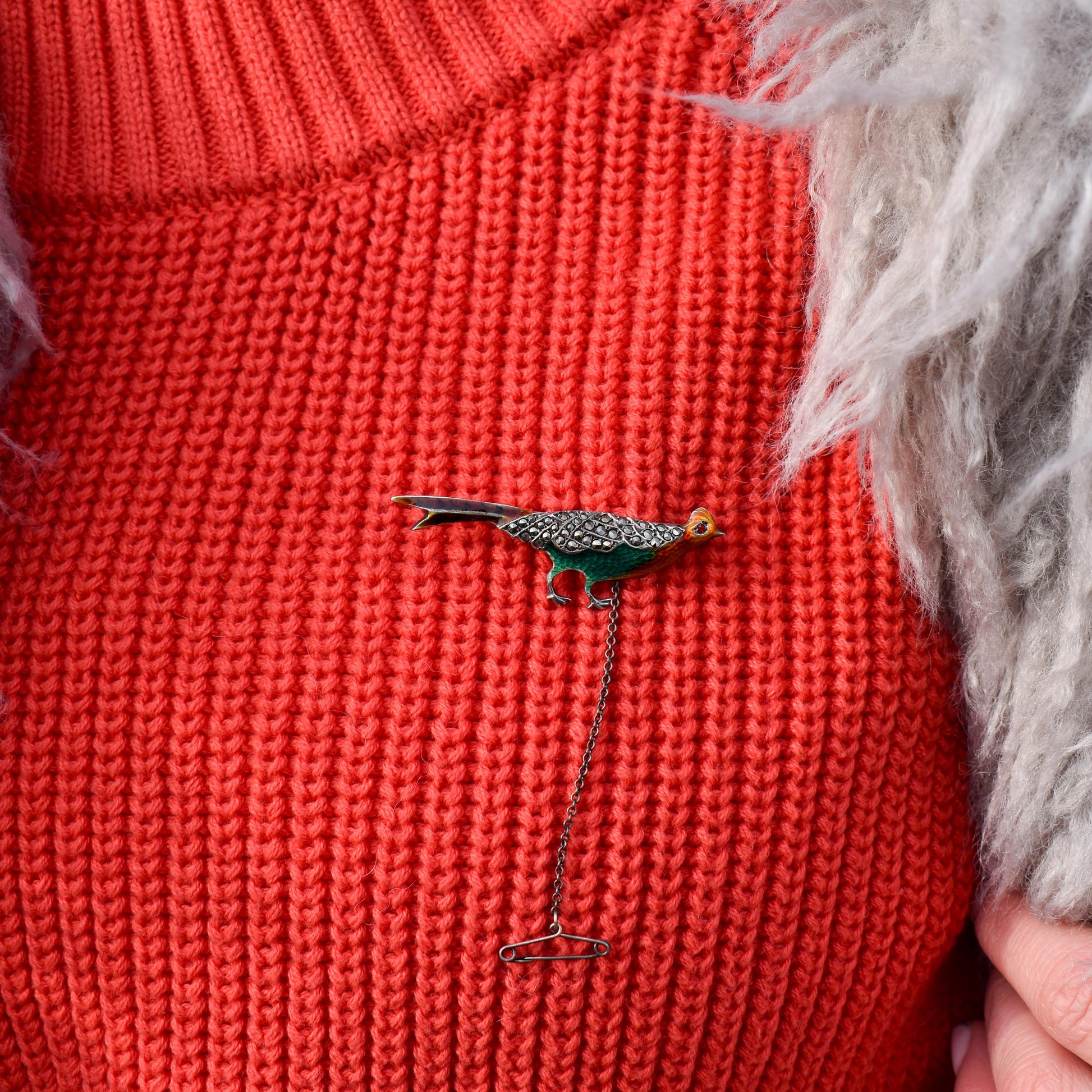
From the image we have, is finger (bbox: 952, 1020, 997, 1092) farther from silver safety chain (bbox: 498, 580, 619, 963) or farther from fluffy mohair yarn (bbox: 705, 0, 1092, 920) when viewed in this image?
silver safety chain (bbox: 498, 580, 619, 963)

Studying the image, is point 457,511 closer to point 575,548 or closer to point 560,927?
point 575,548

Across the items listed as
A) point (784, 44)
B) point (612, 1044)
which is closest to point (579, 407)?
point (784, 44)

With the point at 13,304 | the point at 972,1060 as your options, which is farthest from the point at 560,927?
the point at 13,304

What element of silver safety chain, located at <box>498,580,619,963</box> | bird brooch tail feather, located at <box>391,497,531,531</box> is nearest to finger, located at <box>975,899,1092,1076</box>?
silver safety chain, located at <box>498,580,619,963</box>

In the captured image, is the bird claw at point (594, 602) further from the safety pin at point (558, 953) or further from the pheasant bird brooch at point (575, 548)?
the safety pin at point (558, 953)

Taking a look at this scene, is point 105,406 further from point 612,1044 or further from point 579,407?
point 612,1044

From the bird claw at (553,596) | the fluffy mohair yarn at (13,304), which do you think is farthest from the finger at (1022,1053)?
the fluffy mohair yarn at (13,304)
